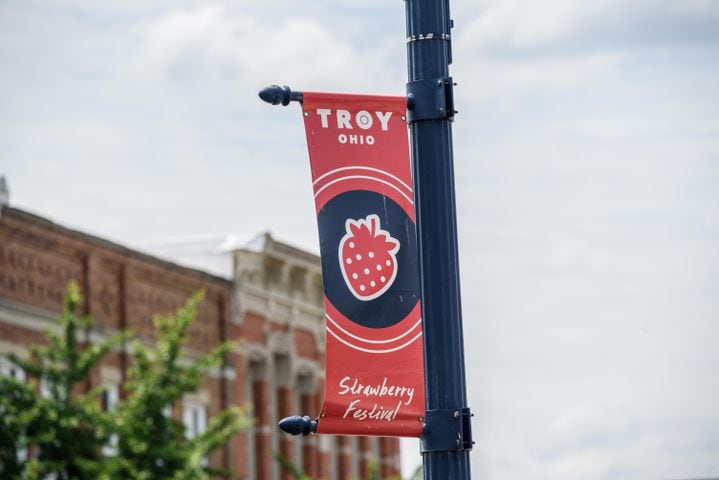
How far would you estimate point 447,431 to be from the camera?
329 inches

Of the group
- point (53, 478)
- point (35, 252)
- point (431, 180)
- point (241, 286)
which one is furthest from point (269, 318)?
point (431, 180)

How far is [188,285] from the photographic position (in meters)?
35.2

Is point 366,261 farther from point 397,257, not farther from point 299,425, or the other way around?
point 299,425

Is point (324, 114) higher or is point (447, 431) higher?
point (324, 114)

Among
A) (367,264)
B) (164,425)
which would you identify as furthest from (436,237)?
(164,425)

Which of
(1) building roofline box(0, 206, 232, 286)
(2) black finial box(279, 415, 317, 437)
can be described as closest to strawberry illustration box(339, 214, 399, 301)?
(2) black finial box(279, 415, 317, 437)

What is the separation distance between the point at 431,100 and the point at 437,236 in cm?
71

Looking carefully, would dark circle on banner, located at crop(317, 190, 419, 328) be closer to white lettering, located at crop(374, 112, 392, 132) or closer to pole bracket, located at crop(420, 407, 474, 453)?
white lettering, located at crop(374, 112, 392, 132)

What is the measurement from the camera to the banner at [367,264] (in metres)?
8.36

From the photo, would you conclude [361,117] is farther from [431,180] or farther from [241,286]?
[241,286]

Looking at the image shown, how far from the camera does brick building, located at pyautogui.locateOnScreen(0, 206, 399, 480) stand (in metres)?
30.3

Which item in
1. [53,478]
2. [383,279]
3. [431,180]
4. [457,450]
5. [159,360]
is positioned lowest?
[457,450]

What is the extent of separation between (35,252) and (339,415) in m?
23.0

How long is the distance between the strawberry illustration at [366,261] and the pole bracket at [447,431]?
0.67 m
